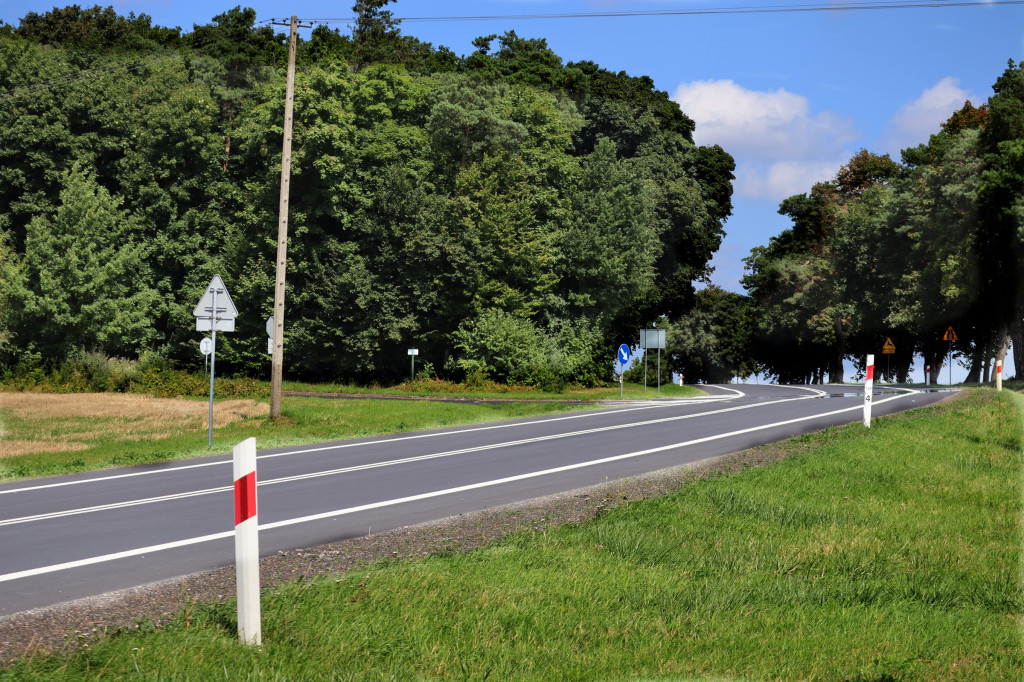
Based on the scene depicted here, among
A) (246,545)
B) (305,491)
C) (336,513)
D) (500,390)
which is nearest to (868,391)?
(305,491)

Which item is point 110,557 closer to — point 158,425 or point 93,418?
point 158,425

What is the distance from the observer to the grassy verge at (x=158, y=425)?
1920 centimetres

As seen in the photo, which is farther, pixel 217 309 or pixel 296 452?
pixel 217 309

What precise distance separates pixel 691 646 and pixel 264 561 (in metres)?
3.84

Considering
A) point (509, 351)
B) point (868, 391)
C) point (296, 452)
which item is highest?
point (509, 351)

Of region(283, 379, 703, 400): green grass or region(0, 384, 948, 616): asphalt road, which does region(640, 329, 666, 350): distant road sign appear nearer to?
region(283, 379, 703, 400): green grass

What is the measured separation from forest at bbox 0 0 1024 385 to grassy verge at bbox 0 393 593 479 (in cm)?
1675

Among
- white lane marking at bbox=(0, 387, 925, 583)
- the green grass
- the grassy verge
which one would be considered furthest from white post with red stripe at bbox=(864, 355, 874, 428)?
the green grass

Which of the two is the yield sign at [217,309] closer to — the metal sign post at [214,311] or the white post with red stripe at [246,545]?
the metal sign post at [214,311]

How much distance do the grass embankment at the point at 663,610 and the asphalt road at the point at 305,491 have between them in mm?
2113

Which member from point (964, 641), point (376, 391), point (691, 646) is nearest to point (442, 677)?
point (691, 646)

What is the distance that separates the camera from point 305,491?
12.5 m

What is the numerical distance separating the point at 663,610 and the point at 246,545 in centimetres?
269

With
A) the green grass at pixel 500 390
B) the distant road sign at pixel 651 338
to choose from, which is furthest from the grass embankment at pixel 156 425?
the distant road sign at pixel 651 338
